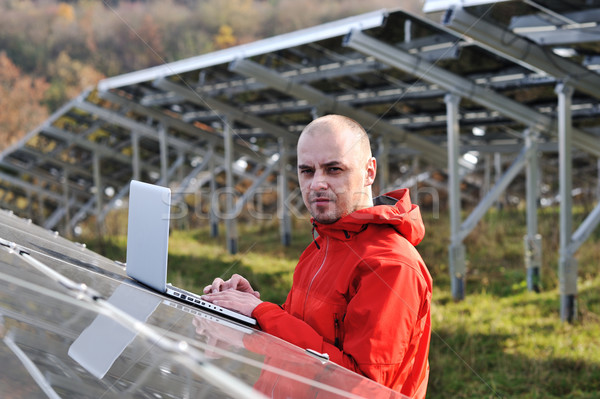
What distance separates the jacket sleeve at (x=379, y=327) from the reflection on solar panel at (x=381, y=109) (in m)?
1.37

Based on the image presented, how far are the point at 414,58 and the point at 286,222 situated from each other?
17.6ft

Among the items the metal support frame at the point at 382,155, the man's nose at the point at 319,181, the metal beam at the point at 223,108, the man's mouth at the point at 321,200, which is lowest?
the metal support frame at the point at 382,155

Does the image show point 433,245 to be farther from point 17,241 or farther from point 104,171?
point 104,171

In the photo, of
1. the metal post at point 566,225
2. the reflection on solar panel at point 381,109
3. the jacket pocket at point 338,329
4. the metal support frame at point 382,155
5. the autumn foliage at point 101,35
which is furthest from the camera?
the autumn foliage at point 101,35

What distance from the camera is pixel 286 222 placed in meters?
10.6

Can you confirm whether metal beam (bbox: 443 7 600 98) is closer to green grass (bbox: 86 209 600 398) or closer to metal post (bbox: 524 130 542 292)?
metal post (bbox: 524 130 542 292)

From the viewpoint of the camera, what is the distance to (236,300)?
4.89 feet

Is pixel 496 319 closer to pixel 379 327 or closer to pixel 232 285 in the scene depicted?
pixel 232 285

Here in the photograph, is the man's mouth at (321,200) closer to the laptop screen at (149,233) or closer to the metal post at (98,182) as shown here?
the laptop screen at (149,233)

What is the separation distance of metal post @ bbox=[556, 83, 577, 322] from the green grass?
162mm

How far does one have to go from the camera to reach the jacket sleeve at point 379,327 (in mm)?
1267

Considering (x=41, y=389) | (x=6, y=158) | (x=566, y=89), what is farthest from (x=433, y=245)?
(x=6, y=158)

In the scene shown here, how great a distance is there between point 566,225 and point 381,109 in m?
3.16

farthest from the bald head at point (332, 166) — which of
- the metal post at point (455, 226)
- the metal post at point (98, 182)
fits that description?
the metal post at point (98, 182)
